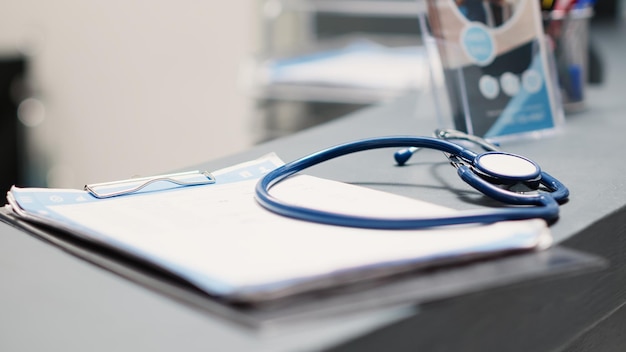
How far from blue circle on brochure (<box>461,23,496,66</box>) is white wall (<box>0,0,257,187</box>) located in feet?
5.90

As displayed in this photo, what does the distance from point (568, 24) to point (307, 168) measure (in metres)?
0.48

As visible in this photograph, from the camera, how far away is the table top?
35 cm

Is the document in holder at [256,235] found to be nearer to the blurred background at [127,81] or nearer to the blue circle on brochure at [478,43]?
the blue circle on brochure at [478,43]

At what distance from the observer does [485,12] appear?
2.68 ft

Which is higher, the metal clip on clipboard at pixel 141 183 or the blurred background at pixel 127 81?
the metal clip on clipboard at pixel 141 183

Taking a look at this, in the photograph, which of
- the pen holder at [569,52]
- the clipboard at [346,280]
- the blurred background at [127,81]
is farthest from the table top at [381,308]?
the blurred background at [127,81]

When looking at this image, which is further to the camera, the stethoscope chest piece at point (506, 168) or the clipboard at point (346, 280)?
the stethoscope chest piece at point (506, 168)

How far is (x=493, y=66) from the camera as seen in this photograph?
2.67 feet

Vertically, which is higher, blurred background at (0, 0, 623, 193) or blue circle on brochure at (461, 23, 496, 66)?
blue circle on brochure at (461, 23, 496, 66)

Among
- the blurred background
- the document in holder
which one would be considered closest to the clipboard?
the document in holder

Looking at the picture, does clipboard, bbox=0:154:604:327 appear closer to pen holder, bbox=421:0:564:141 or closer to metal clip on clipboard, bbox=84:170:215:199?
metal clip on clipboard, bbox=84:170:215:199

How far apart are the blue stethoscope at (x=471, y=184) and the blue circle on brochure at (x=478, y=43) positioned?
6.3 inches

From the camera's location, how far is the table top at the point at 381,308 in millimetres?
353

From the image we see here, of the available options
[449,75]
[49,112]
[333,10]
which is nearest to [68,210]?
[449,75]
